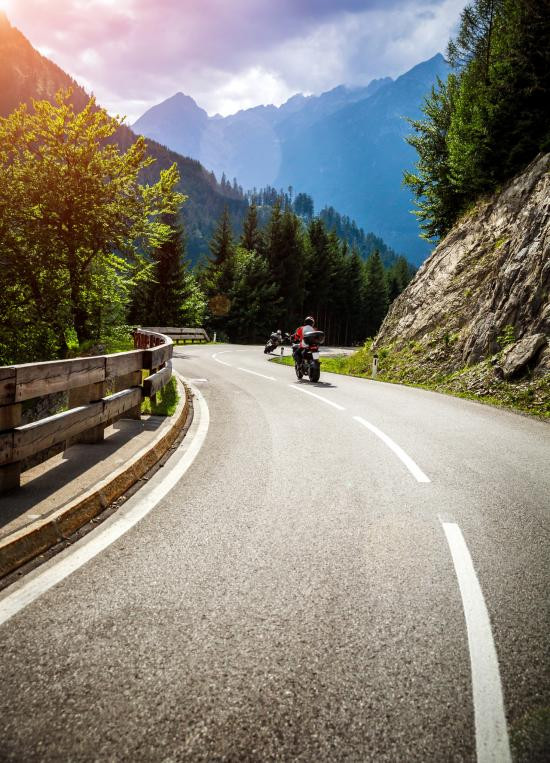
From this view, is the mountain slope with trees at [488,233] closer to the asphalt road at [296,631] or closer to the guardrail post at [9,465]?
the asphalt road at [296,631]

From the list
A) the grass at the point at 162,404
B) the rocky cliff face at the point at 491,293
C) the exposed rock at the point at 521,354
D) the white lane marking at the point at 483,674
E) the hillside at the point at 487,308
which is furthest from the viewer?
the rocky cliff face at the point at 491,293

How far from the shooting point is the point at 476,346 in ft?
46.6

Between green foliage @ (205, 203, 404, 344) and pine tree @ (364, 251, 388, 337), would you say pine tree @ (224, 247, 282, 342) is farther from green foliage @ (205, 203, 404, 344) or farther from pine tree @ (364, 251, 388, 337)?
pine tree @ (364, 251, 388, 337)

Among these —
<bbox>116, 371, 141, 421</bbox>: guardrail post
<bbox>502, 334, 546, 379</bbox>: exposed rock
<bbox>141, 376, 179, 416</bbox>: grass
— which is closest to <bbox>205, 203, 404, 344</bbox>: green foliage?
<bbox>502, 334, 546, 379</bbox>: exposed rock

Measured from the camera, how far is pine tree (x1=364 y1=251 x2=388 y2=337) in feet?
245

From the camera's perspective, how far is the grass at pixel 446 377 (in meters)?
11.0

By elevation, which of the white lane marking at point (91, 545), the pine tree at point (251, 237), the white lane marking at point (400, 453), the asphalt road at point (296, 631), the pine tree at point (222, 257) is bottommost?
the white lane marking at point (91, 545)

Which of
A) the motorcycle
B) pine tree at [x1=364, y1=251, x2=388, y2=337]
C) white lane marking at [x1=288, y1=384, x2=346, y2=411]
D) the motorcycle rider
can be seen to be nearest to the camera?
white lane marking at [x1=288, y1=384, x2=346, y2=411]

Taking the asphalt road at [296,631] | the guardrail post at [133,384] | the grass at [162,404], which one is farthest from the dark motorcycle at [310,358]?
the asphalt road at [296,631]

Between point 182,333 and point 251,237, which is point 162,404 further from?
point 251,237

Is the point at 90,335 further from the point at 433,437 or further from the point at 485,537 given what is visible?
the point at 485,537

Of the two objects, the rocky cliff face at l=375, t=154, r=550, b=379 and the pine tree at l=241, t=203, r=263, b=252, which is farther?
the pine tree at l=241, t=203, r=263, b=252

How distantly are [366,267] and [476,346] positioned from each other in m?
67.1

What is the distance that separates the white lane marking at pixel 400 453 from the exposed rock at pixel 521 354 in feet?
19.6
